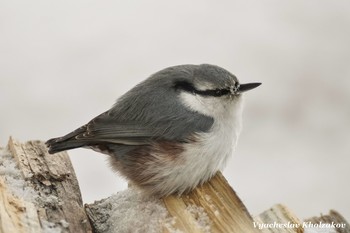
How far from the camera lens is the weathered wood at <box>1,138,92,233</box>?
9.83 ft

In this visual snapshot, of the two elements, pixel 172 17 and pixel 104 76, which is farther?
pixel 172 17

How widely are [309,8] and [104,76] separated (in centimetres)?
243

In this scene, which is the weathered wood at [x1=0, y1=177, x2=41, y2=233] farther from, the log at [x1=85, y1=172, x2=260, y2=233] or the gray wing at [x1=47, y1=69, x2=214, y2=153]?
the gray wing at [x1=47, y1=69, x2=214, y2=153]

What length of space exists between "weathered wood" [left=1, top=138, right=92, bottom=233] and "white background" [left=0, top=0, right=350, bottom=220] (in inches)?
80.1

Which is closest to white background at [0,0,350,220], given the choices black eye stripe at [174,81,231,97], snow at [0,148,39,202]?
black eye stripe at [174,81,231,97]

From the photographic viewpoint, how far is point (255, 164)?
5.89 metres

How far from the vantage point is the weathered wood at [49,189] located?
2996mm

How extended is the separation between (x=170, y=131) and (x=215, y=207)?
A: 1.70 feet

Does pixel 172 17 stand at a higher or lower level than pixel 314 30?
higher

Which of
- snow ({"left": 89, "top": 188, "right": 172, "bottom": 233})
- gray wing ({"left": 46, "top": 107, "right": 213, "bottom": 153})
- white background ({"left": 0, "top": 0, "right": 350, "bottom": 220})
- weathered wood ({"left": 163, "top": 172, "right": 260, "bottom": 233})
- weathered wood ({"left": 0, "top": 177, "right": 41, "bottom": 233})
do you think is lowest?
weathered wood ({"left": 163, "top": 172, "right": 260, "bottom": 233})

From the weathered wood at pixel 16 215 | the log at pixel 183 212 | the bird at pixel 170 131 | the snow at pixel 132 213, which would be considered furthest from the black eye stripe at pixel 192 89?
the weathered wood at pixel 16 215

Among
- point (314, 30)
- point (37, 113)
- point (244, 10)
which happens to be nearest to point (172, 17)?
point (244, 10)

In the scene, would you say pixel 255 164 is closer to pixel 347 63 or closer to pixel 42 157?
pixel 347 63

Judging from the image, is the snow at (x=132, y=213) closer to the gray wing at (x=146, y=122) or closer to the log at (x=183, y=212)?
the log at (x=183, y=212)
